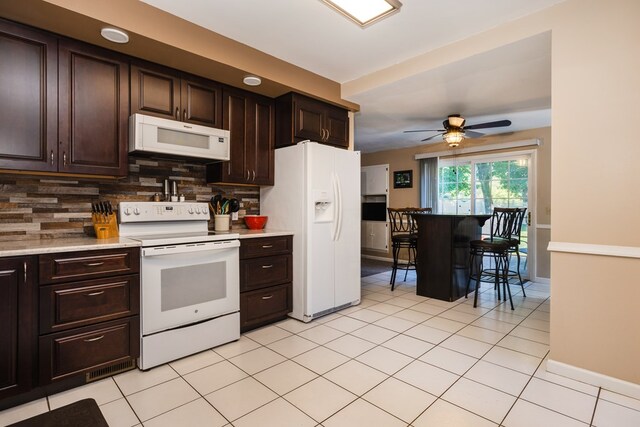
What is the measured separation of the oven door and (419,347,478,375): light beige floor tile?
162 cm

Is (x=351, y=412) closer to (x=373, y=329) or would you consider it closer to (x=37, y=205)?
(x=373, y=329)

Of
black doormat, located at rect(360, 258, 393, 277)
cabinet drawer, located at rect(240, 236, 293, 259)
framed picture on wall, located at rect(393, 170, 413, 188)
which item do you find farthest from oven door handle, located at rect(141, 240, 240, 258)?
framed picture on wall, located at rect(393, 170, 413, 188)

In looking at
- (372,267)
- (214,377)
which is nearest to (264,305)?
(214,377)

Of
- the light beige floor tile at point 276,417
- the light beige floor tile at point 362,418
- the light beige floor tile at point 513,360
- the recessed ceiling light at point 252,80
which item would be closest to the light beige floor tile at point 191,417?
the light beige floor tile at point 276,417

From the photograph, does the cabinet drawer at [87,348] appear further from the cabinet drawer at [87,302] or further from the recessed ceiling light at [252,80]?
the recessed ceiling light at [252,80]

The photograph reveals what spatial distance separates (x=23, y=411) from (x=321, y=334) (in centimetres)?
202

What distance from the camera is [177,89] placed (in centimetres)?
276

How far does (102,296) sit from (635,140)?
3.47m

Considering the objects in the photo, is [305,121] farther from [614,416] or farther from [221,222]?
[614,416]

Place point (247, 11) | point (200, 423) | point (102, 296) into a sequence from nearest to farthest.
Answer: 1. point (200, 423)
2. point (102, 296)
3. point (247, 11)

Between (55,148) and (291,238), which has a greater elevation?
(55,148)

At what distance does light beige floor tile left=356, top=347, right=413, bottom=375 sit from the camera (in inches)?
93.1

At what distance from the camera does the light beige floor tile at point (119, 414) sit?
1.75 m

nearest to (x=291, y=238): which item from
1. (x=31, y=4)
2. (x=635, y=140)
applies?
(x=31, y=4)
